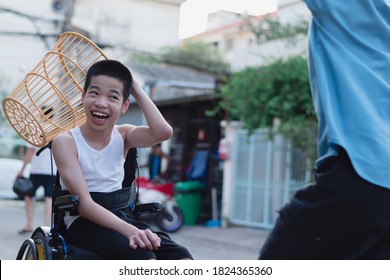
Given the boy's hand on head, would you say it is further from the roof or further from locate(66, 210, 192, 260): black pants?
the roof

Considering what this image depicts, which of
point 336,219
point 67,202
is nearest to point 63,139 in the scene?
point 67,202

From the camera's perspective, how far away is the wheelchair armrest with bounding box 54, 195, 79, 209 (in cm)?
266

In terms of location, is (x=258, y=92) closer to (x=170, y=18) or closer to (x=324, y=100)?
(x=324, y=100)

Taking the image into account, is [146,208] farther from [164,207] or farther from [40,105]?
[164,207]

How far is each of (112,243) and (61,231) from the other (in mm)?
380

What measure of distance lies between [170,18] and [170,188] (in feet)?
75.7

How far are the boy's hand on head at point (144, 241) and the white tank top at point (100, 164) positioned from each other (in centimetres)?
40

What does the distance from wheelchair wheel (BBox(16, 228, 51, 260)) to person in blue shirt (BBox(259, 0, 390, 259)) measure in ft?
3.81

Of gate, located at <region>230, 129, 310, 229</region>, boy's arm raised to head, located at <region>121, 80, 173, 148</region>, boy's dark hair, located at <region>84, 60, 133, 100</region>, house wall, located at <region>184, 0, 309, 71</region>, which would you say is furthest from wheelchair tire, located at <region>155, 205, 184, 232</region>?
boy's dark hair, located at <region>84, 60, 133, 100</region>

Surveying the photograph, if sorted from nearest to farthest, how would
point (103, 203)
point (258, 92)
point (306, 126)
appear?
point (103, 203), point (306, 126), point (258, 92)

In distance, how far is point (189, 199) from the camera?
11203 millimetres

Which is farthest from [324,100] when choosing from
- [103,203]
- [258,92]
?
[258,92]

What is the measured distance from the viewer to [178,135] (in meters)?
13.8

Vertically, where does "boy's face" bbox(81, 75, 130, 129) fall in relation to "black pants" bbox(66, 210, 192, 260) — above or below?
above
